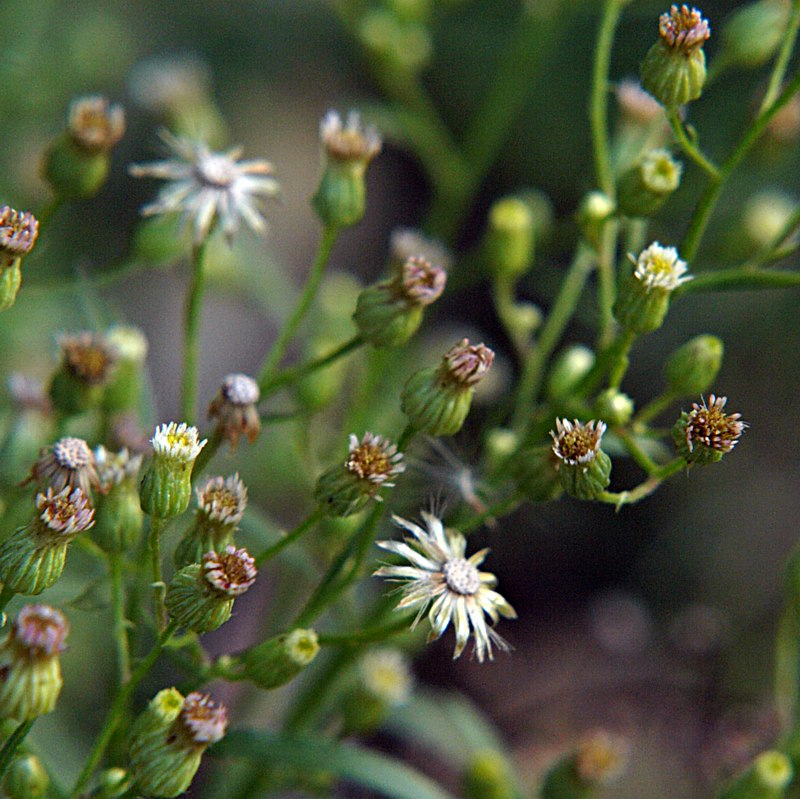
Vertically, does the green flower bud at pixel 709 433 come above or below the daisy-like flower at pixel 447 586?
above

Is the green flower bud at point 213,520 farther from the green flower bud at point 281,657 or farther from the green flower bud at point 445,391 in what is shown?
the green flower bud at point 445,391

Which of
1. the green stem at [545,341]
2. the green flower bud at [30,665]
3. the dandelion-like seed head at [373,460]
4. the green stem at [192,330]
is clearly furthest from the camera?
the green stem at [545,341]

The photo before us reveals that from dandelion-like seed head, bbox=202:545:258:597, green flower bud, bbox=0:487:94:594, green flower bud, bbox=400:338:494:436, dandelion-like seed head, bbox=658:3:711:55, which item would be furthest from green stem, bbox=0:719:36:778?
dandelion-like seed head, bbox=658:3:711:55

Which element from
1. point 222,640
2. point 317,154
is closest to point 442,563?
point 222,640

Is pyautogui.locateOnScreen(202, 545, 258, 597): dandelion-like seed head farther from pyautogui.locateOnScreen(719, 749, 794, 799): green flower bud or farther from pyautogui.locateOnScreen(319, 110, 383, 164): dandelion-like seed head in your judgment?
pyautogui.locateOnScreen(719, 749, 794, 799): green flower bud

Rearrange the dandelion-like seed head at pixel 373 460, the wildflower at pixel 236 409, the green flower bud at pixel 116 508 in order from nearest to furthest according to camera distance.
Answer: the dandelion-like seed head at pixel 373 460, the green flower bud at pixel 116 508, the wildflower at pixel 236 409

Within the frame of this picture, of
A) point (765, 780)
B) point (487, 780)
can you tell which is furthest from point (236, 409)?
point (765, 780)

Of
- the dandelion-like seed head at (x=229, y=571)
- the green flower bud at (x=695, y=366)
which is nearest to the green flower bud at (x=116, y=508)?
the dandelion-like seed head at (x=229, y=571)

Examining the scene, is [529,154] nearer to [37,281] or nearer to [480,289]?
[480,289]
